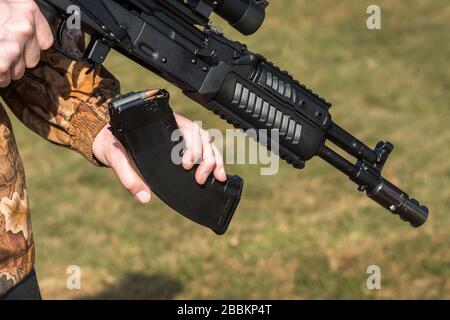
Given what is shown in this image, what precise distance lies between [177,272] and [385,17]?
8755 millimetres

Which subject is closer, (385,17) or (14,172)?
(14,172)

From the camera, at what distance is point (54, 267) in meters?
7.77

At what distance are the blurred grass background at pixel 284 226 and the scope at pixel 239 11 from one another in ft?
11.0

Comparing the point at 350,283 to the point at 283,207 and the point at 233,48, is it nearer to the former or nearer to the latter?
the point at 283,207

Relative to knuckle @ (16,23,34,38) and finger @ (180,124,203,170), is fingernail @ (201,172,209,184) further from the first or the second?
knuckle @ (16,23,34,38)

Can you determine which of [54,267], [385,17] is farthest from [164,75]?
[385,17]

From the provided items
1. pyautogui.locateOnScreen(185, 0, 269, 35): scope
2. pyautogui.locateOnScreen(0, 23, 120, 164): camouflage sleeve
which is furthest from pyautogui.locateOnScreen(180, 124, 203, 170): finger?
pyautogui.locateOnScreen(185, 0, 269, 35): scope

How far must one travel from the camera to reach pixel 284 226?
818cm

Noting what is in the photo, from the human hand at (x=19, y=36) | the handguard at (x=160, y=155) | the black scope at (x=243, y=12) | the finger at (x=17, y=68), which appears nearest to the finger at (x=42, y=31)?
the human hand at (x=19, y=36)

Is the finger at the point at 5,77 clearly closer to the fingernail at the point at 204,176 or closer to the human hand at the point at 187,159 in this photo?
the human hand at the point at 187,159

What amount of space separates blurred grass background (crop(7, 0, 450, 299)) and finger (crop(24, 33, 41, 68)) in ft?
13.1

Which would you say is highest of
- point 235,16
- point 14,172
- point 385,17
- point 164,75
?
point 385,17

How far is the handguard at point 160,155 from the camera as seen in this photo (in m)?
3.45

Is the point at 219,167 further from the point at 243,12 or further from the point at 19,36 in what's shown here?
the point at 19,36
